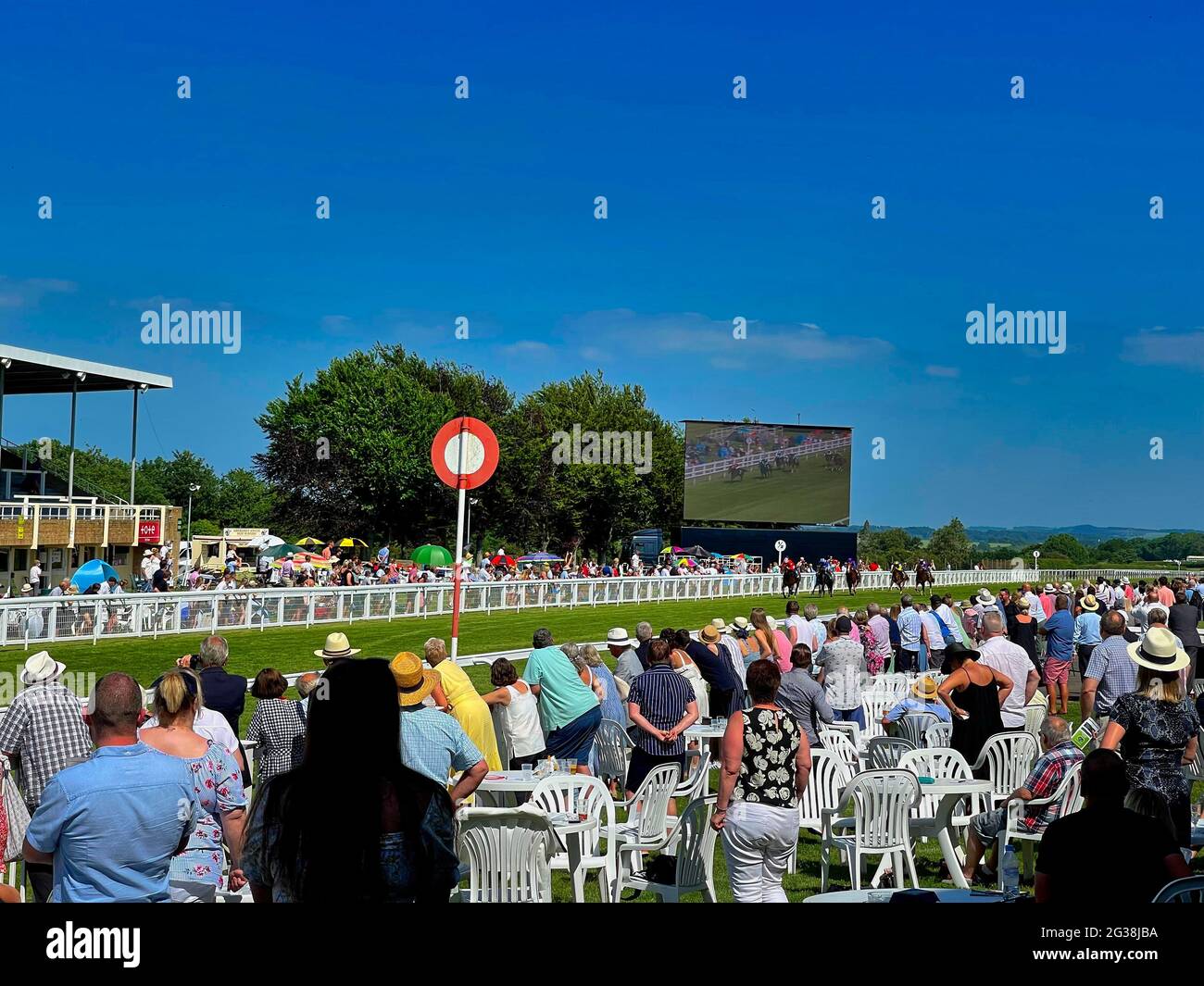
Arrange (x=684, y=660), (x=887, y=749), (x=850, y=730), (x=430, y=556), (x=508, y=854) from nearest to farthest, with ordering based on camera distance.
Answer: (x=508, y=854), (x=887, y=749), (x=684, y=660), (x=850, y=730), (x=430, y=556)

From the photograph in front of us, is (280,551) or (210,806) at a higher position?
(280,551)

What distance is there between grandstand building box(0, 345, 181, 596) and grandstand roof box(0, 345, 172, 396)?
1.4 inches

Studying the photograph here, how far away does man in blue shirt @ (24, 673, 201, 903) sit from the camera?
4.30 m

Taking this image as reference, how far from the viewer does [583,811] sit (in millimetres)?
7863

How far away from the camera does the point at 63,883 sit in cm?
437

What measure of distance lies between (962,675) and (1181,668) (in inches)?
122

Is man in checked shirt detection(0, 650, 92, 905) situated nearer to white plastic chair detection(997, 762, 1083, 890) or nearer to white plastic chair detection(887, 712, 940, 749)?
white plastic chair detection(997, 762, 1083, 890)

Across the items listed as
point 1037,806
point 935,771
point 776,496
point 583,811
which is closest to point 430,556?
point 776,496

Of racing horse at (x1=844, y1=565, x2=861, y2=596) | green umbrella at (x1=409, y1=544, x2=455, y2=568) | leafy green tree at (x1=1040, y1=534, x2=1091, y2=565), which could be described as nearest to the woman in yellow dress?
green umbrella at (x1=409, y1=544, x2=455, y2=568)

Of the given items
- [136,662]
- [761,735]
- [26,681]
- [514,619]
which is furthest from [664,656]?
[514,619]

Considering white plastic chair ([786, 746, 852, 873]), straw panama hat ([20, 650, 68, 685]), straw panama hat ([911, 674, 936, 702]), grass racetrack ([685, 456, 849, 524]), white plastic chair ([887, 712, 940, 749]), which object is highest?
grass racetrack ([685, 456, 849, 524])

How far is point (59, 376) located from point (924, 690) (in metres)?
46.3

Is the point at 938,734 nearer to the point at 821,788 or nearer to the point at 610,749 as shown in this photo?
the point at 821,788
